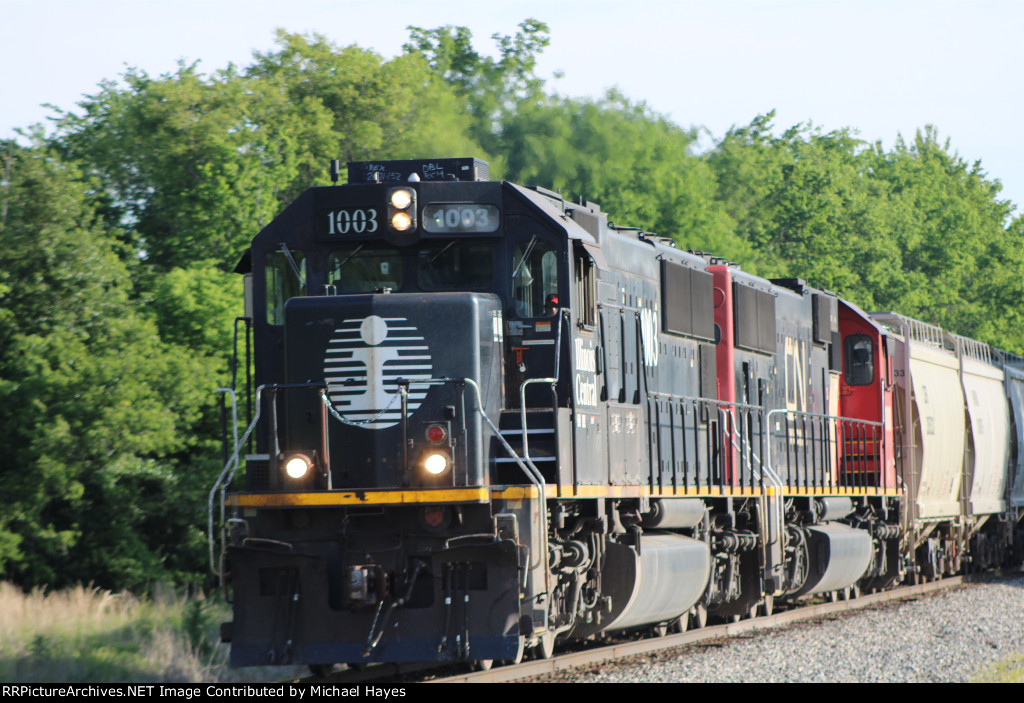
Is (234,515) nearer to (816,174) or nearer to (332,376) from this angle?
(332,376)

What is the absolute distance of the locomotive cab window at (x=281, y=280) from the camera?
9516mm

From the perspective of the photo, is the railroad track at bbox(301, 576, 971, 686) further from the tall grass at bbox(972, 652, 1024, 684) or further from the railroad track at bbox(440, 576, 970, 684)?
the tall grass at bbox(972, 652, 1024, 684)

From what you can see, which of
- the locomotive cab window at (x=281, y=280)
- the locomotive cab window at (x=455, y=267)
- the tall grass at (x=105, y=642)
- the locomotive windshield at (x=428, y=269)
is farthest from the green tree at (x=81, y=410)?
the locomotive cab window at (x=455, y=267)

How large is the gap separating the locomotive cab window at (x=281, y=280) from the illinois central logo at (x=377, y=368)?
35.7 inches

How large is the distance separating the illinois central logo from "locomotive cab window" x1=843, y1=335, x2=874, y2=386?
10748 millimetres

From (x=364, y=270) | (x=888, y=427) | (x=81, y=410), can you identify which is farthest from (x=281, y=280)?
(x=888, y=427)

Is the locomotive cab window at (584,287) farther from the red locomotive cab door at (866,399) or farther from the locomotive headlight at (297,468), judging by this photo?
the red locomotive cab door at (866,399)

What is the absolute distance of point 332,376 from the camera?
886 cm

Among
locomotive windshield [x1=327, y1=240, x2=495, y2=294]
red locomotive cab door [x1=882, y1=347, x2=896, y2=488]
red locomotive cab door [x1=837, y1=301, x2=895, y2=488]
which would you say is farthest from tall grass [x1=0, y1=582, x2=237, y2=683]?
red locomotive cab door [x1=882, y1=347, x2=896, y2=488]

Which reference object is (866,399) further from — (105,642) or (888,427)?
(105,642)

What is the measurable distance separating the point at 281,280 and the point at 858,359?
1081cm

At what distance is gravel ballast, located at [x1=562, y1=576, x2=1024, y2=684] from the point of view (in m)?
9.38

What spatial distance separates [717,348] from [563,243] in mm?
4689

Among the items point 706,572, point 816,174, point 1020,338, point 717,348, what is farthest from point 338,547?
point 1020,338
